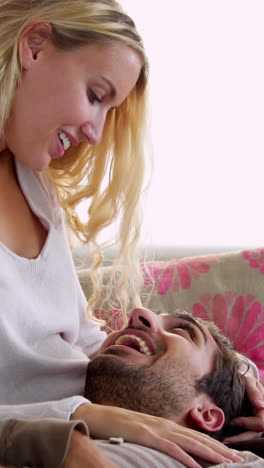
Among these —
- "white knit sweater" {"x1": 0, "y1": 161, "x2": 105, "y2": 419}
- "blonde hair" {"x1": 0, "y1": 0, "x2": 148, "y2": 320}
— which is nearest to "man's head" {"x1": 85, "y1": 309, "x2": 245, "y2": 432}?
"white knit sweater" {"x1": 0, "y1": 161, "x2": 105, "y2": 419}

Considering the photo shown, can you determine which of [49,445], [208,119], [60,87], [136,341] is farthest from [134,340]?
[208,119]

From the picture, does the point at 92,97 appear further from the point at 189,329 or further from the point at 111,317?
the point at 111,317

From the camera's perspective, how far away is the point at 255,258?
2.13m

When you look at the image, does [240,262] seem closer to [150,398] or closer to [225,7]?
[150,398]

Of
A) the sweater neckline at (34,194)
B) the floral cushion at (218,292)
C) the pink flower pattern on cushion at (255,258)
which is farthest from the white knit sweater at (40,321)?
the pink flower pattern on cushion at (255,258)

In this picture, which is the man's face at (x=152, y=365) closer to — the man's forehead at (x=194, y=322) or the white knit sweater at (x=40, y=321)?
the man's forehead at (x=194, y=322)

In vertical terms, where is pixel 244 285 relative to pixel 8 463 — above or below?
below

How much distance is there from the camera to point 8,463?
3.92ft

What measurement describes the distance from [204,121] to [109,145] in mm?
1177

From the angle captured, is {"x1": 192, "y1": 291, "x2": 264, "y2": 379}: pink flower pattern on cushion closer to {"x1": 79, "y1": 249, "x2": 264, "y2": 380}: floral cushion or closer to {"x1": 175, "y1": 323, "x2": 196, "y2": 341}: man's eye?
{"x1": 79, "y1": 249, "x2": 264, "y2": 380}: floral cushion

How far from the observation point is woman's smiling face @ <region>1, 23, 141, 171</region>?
5.20 feet

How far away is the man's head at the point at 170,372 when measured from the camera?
1.48 m

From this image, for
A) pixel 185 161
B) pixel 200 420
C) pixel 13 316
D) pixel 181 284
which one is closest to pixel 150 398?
pixel 200 420

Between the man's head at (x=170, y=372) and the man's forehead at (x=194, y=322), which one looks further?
the man's forehead at (x=194, y=322)
